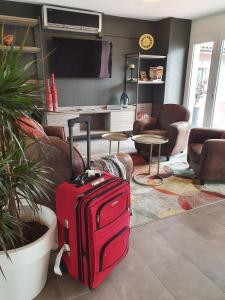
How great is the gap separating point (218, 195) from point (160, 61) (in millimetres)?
3332

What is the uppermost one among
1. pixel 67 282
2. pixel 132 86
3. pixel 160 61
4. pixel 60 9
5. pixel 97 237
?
pixel 60 9

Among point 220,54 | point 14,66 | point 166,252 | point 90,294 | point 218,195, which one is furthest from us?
point 220,54

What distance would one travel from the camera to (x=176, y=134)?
3438 millimetres

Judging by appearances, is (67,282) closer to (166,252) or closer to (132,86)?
(166,252)

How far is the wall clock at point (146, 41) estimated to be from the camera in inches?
189

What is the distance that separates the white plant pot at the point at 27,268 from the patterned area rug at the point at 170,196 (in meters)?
0.93

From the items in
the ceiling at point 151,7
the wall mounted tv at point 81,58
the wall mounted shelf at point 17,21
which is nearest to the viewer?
the wall mounted shelf at point 17,21

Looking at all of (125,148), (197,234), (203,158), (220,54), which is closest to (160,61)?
(220,54)

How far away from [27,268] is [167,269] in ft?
3.03

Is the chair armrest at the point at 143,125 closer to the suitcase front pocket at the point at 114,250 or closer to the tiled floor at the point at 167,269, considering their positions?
the tiled floor at the point at 167,269

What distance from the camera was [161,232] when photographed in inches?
78.1

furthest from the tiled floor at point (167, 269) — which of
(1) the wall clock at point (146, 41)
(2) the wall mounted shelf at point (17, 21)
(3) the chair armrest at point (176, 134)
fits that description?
(1) the wall clock at point (146, 41)

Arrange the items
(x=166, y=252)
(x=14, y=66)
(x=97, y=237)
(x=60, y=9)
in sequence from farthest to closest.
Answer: (x=60, y=9) → (x=166, y=252) → (x=97, y=237) → (x=14, y=66)

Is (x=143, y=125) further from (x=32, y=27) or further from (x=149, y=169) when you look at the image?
(x=32, y=27)
